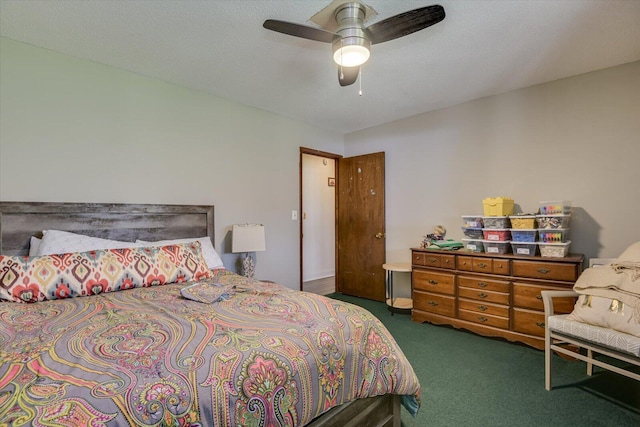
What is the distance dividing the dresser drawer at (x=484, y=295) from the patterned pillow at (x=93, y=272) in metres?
2.47

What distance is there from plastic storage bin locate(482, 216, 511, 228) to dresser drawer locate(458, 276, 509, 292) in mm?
528

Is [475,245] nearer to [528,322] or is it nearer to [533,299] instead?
[533,299]

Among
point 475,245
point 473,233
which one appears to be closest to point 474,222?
point 473,233

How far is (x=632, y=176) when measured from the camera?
261 centimetres

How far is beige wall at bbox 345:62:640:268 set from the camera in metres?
2.66

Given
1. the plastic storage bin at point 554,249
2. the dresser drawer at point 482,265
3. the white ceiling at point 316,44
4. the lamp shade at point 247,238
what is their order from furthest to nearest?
the lamp shade at point 247,238, the dresser drawer at point 482,265, the plastic storage bin at point 554,249, the white ceiling at point 316,44

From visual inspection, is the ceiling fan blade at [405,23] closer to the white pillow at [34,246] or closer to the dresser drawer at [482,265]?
the dresser drawer at [482,265]

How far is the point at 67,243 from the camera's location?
2166 mm

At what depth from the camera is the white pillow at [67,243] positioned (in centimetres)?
210

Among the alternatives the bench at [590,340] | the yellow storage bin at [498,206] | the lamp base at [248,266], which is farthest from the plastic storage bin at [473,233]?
the lamp base at [248,266]

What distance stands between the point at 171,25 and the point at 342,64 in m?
1.20

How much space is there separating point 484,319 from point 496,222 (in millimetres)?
949

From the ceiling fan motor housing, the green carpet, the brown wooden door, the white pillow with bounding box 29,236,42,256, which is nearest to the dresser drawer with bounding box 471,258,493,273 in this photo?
the green carpet

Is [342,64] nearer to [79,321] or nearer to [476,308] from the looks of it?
[79,321]
